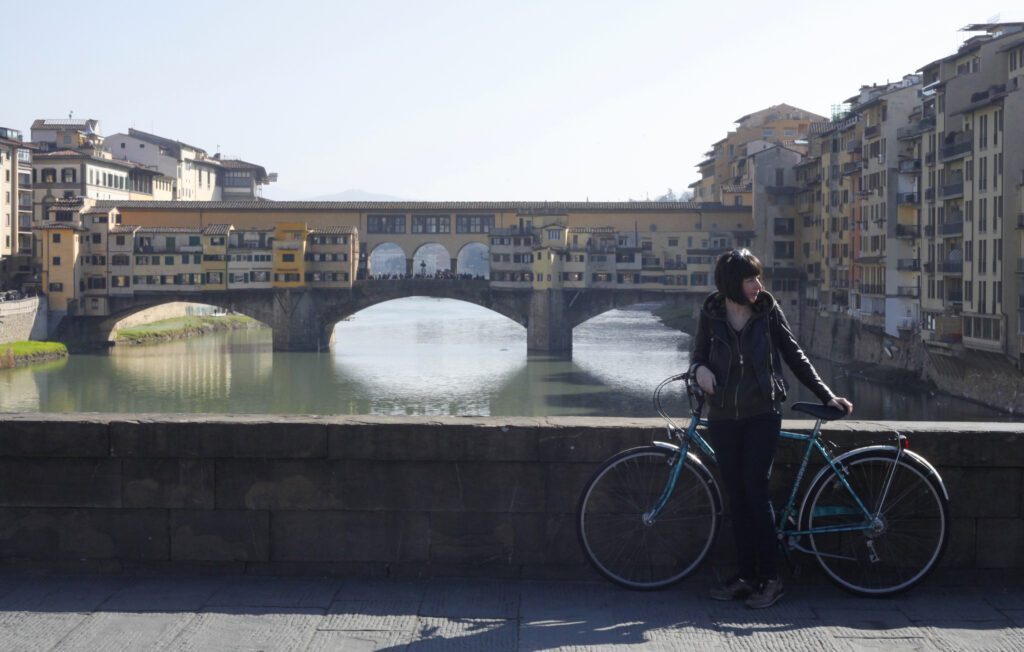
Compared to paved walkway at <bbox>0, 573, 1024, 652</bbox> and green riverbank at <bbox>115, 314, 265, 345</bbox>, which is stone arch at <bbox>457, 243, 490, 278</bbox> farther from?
paved walkway at <bbox>0, 573, 1024, 652</bbox>

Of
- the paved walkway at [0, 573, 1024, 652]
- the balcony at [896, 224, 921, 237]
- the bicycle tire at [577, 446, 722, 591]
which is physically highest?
the balcony at [896, 224, 921, 237]

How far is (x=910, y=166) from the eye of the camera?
32906 millimetres

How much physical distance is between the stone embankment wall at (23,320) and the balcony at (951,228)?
2879 centimetres

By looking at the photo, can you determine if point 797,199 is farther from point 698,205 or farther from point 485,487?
point 485,487

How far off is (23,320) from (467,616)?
40.4m

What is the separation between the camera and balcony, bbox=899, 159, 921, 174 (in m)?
32.6

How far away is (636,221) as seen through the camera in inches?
1860

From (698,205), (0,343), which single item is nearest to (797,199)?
(698,205)

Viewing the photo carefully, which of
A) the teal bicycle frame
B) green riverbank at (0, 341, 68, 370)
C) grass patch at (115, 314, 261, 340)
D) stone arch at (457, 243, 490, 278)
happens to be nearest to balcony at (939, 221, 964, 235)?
the teal bicycle frame

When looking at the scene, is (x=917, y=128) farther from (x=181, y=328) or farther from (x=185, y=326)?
(x=185, y=326)

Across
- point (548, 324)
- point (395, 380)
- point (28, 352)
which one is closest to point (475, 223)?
point (548, 324)

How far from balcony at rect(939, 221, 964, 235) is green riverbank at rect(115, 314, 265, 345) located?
3060 centimetres

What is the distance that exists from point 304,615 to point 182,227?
45.8 meters

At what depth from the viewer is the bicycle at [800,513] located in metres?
3.57
